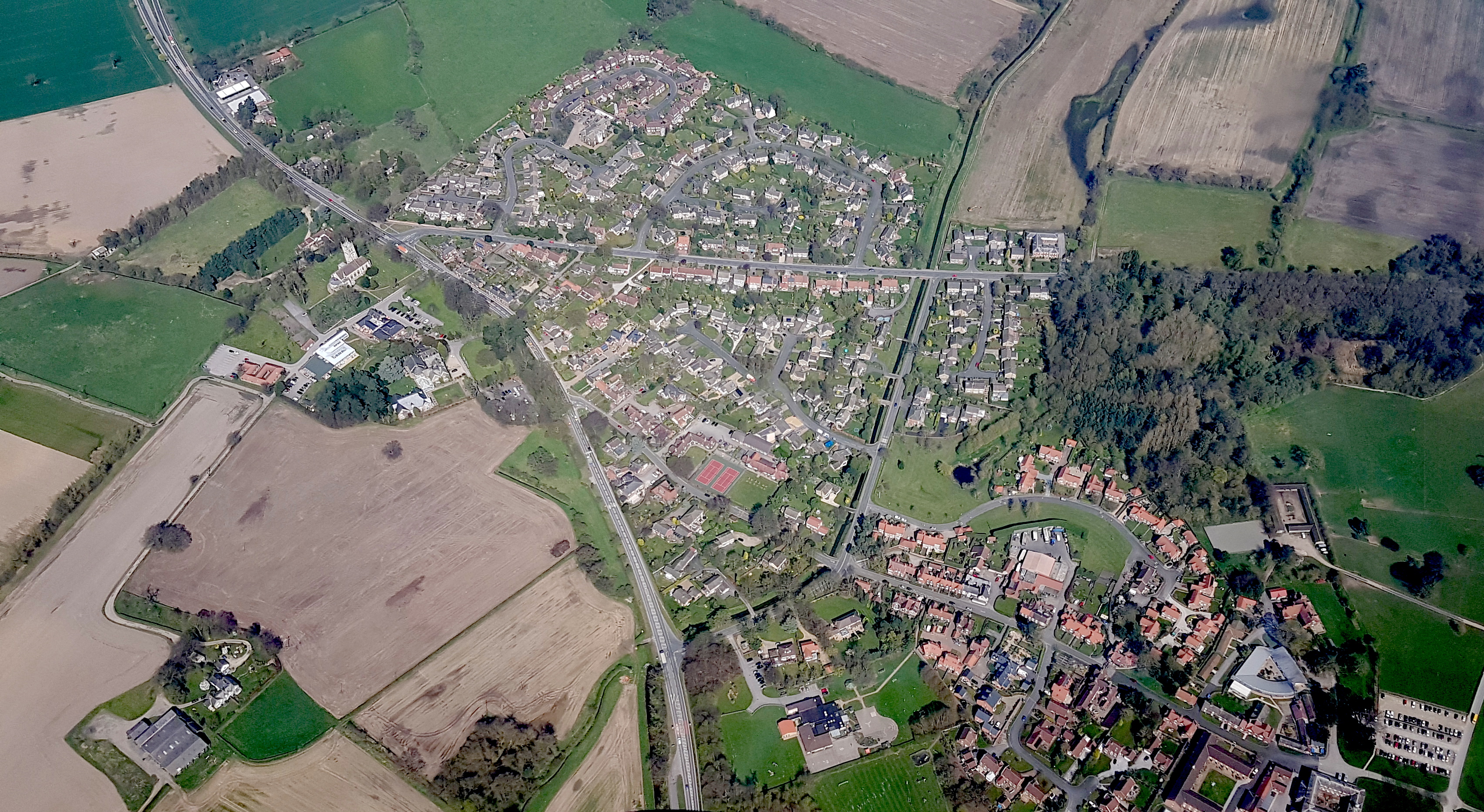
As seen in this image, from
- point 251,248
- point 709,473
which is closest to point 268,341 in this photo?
point 251,248

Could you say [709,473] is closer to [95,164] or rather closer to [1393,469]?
[1393,469]

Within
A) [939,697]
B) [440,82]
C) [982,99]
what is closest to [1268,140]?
[982,99]

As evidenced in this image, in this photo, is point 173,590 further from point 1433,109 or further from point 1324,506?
point 1433,109

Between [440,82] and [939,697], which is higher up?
[440,82]

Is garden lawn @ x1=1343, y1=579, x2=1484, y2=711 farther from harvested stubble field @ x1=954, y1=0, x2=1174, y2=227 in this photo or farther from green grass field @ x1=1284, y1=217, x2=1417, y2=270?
harvested stubble field @ x1=954, y1=0, x2=1174, y2=227

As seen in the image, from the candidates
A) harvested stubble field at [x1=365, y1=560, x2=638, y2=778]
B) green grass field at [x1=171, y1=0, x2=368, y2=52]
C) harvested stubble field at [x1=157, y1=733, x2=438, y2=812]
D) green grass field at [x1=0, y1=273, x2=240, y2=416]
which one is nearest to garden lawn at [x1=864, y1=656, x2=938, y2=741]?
harvested stubble field at [x1=365, y1=560, x2=638, y2=778]

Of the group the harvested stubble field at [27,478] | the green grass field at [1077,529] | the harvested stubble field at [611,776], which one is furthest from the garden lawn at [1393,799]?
the harvested stubble field at [27,478]
